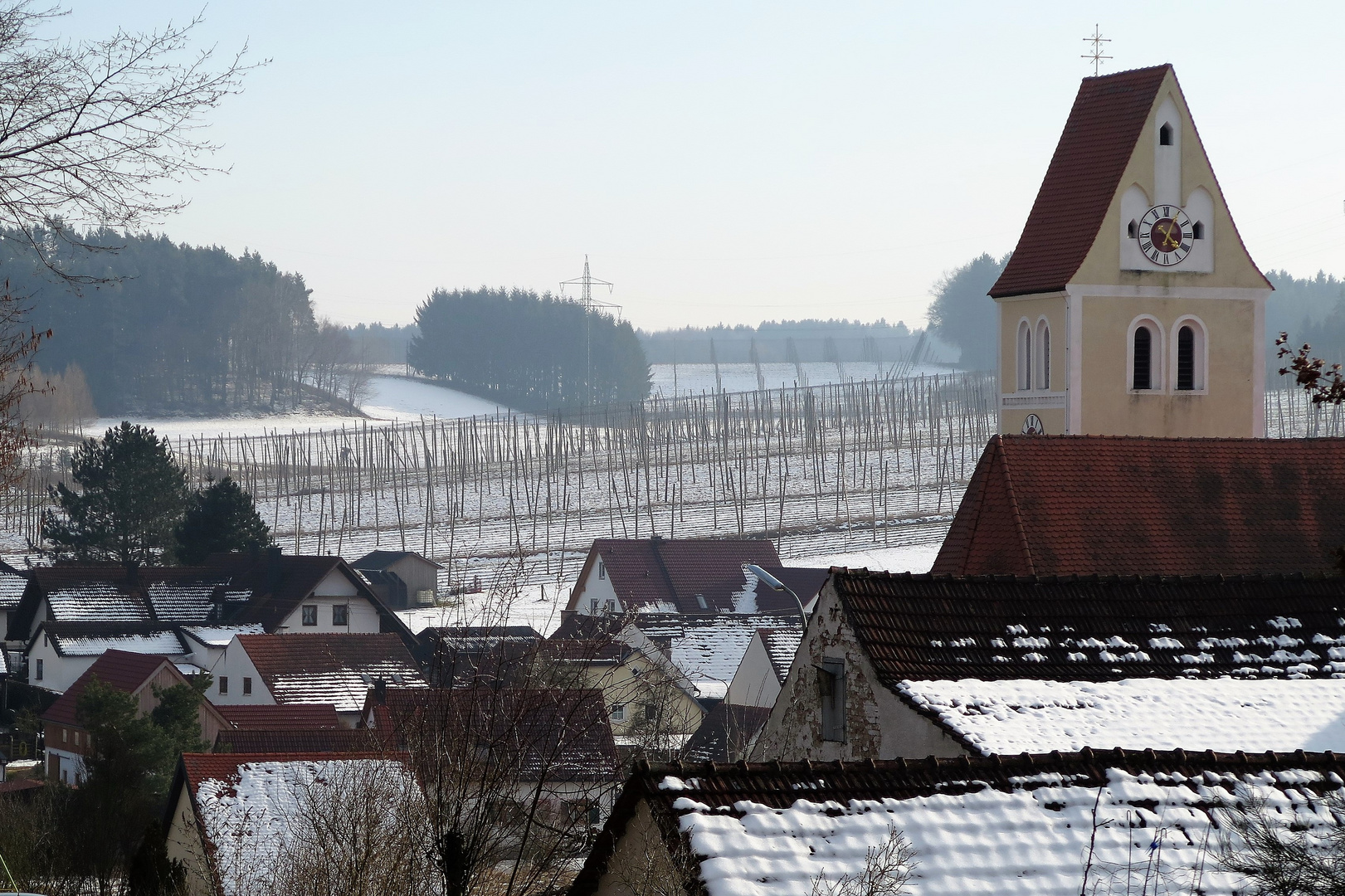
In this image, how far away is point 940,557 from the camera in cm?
2133

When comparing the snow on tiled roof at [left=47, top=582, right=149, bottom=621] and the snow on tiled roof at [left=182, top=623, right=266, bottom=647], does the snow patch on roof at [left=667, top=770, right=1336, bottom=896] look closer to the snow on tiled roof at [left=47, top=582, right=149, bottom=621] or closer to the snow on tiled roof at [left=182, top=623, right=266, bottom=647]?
the snow on tiled roof at [left=182, top=623, right=266, bottom=647]

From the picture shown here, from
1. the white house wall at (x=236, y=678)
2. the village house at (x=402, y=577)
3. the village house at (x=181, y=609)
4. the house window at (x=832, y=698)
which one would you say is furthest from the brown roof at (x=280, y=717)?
the house window at (x=832, y=698)

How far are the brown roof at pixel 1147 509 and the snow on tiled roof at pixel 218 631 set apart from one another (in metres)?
32.0

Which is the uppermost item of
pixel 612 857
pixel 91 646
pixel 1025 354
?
pixel 1025 354

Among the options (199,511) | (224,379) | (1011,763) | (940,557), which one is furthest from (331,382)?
(1011,763)

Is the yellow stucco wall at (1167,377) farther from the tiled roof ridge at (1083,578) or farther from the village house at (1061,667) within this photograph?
the village house at (1061,667)

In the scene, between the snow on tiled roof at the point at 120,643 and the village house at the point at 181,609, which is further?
the village house at the point at 181,609

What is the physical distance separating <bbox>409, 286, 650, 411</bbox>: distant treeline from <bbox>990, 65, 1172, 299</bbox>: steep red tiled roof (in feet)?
433

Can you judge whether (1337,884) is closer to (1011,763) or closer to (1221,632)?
(1011,763)

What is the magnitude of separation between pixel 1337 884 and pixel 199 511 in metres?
53.1

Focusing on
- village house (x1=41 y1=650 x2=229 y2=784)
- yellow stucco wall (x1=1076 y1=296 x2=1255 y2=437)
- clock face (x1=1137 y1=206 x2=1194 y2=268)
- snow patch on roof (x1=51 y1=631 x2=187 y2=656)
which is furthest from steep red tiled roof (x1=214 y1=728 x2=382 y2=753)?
clock face (x1=1137 y1=206 x2=1194 y2=268)

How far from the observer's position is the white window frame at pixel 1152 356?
27.0 metres

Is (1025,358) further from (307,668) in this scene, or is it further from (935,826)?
(307,668)

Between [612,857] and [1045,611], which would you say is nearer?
[612,857]
